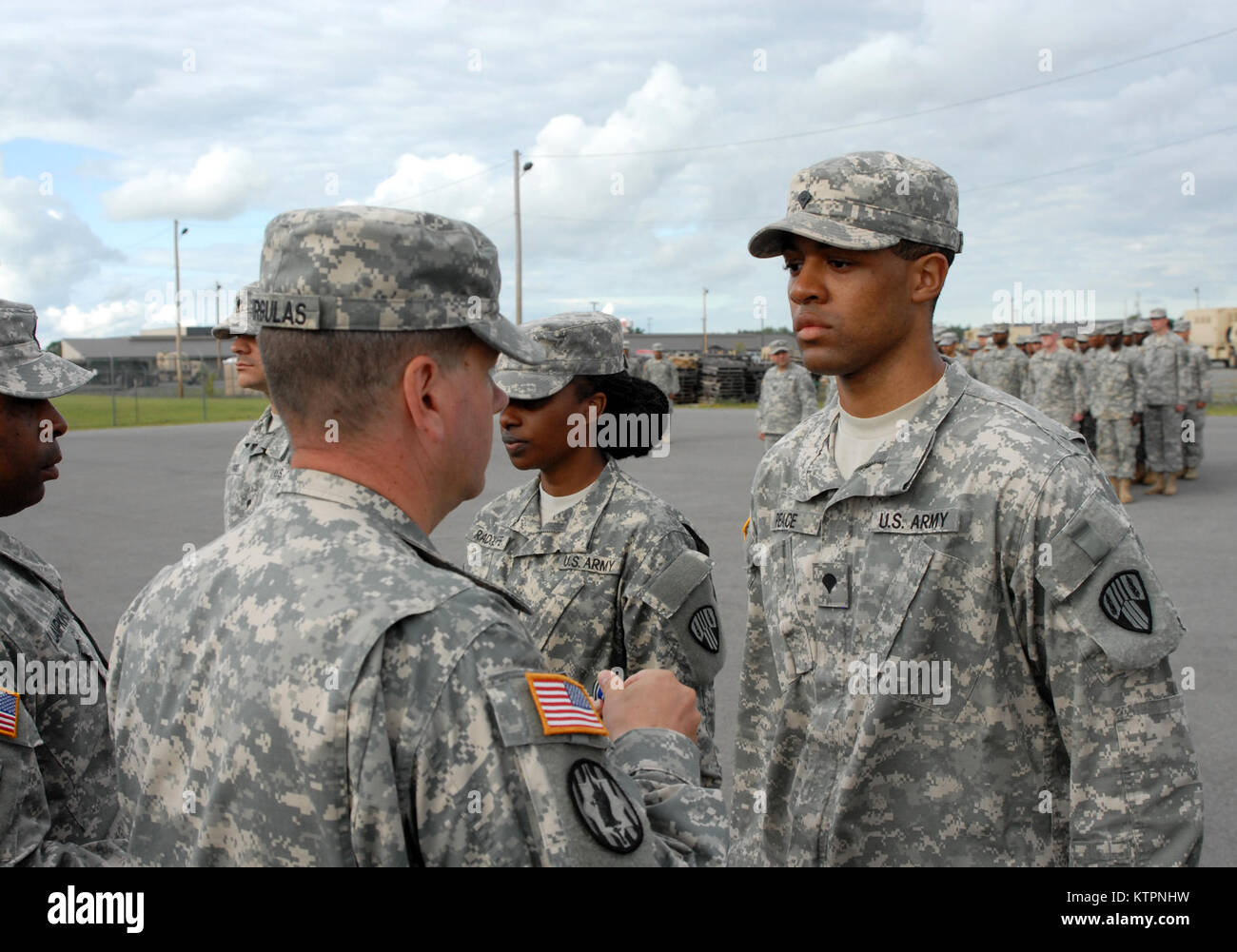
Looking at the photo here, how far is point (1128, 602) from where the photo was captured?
2.09 metres

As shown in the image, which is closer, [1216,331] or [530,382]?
[530,382]

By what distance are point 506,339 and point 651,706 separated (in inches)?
25.4

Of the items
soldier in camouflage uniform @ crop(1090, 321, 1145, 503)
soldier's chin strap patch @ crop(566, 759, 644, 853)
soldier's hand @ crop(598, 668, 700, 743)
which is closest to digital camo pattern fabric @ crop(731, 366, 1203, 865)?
soldier's hand @ crop(598, 668, 700, 743)

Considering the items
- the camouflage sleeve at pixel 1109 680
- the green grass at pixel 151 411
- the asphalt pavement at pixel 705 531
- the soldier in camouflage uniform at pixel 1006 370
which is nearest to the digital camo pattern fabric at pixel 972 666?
the camouflage sleeve at pixel 1109 680

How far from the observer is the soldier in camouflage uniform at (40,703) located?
6.70 ft

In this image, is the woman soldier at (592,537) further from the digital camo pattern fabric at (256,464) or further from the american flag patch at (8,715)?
the american flag patch at (8,715)

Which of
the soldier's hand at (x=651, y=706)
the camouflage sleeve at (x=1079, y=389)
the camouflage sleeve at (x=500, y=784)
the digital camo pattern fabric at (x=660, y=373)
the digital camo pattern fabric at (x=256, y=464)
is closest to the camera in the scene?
the camouflage sleeve at (x=500, y=784)

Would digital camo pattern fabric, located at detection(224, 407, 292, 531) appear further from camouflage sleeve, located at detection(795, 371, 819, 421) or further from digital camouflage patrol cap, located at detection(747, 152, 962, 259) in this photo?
camouflage sleeve, located at detection(795, 371, 819, 421)

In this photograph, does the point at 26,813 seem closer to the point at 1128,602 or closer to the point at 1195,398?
the point at 1128,602

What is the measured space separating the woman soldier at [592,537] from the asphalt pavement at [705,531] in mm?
2009

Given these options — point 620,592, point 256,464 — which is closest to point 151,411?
point 256,464

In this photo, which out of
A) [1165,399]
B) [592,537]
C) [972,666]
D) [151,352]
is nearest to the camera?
[972,666]

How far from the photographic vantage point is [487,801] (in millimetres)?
1312
